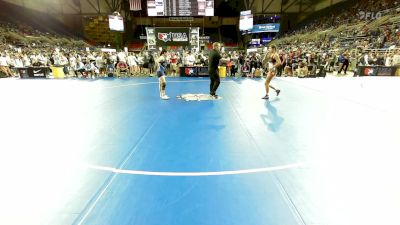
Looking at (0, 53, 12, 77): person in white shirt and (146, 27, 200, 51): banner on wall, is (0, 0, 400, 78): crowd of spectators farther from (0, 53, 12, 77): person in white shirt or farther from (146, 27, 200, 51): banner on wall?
(146, 27, 200, 51): banner on wall

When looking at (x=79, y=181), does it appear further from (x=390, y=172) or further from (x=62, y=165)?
(x=390, y=172)

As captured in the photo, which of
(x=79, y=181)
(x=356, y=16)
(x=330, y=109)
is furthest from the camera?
(x=356, y=16)

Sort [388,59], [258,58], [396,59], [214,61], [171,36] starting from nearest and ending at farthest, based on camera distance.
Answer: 1. [214,61]
2. [396,59]
3. [388,59]
4. [258,58]
5. [171,36]

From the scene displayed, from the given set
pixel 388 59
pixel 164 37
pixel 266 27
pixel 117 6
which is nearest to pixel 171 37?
pixel 164 37

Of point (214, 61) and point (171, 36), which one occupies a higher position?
point (171, 36)

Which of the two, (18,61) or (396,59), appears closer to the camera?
(396,59)

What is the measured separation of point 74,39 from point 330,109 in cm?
3881

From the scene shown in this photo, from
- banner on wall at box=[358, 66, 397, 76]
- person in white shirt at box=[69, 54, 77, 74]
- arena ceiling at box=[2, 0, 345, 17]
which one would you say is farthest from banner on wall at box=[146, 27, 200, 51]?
arena ceiling at box=[2, 0, 345, 17]

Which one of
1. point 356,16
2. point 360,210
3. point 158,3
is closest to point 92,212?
point 360,210

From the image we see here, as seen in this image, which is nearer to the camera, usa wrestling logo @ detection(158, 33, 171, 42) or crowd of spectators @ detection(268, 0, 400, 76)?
crowd of spectators @ detection(268, 0, 400, 76)

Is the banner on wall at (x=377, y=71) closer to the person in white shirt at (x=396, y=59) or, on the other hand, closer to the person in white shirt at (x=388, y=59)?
the person in white shirt at (x=396, y=59)

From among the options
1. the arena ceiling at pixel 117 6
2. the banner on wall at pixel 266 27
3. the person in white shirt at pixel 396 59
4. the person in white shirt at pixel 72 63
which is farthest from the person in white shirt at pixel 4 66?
the banner on wall at pixel 266 27

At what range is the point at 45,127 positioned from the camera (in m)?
5.59

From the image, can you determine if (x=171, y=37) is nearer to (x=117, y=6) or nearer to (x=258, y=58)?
(x=258, y=58)
